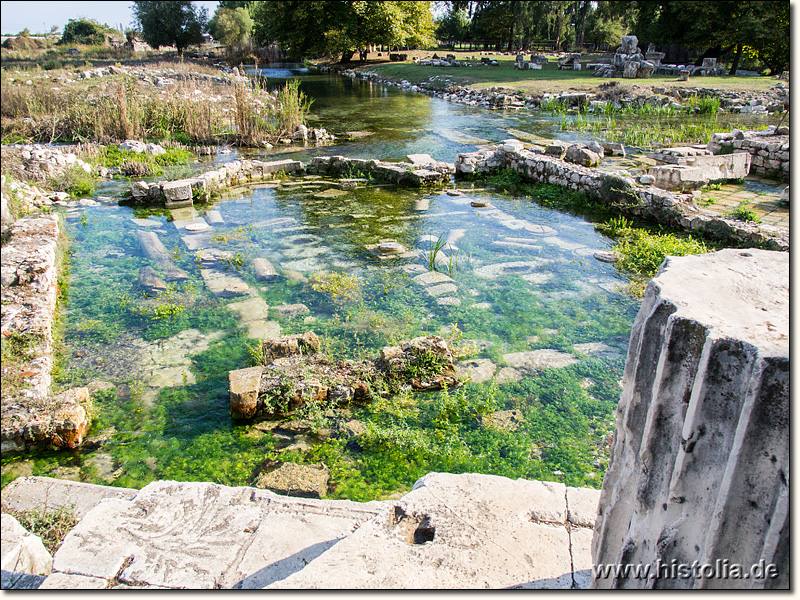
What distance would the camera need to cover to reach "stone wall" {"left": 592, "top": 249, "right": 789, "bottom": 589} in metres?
1.43

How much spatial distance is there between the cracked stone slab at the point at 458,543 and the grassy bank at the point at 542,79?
22.6 m

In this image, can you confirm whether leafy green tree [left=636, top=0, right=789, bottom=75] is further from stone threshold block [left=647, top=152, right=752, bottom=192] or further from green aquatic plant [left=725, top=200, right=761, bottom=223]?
green aquatic plant [left=725, top=200, right=761, bottom=223]

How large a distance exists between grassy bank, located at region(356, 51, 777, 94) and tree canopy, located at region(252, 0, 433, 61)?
2.48m

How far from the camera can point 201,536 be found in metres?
2.64

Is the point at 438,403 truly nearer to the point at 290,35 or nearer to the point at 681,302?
the point at 681,302

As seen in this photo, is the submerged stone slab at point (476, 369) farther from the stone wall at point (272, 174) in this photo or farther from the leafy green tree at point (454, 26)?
the leafy green tree at point (454, 26)

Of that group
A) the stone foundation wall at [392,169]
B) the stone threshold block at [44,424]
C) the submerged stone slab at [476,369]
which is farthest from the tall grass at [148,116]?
the submerged stone slab at [476,369]

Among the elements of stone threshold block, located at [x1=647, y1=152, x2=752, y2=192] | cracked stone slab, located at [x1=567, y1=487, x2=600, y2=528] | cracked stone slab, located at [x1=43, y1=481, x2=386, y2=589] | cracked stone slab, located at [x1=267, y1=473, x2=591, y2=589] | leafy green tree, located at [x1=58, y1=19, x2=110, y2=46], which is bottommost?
cracked stone slab, located at [x1=43, y1=481, x2=386, y2=589]

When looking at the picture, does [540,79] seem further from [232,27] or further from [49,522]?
[232,27]

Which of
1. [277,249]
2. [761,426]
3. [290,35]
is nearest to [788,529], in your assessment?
[761,426]

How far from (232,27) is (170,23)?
262 inches

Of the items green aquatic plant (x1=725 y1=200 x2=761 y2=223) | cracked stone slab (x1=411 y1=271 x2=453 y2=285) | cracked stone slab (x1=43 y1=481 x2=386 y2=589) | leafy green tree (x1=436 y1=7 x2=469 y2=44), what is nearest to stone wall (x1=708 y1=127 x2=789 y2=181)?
green aquatic plant (x1=725 y1=200 x2=761 y2=223)

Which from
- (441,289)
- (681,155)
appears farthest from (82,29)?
(681,155)

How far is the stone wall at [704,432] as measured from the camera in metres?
1.43
